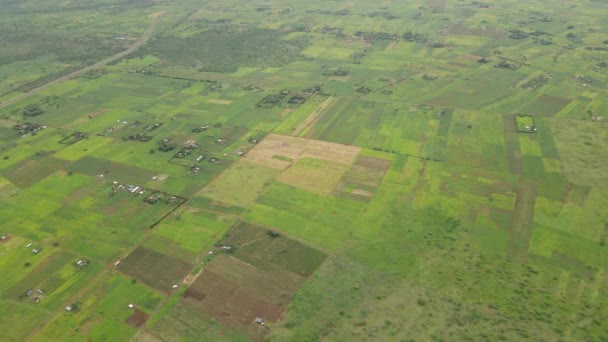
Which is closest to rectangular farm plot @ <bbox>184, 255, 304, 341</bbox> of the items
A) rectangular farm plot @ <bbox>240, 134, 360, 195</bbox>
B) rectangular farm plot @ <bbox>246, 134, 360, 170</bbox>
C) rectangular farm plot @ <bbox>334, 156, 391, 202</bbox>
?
rectangular farm plot @ <bbox>240, 134, 360, 195</bbox>

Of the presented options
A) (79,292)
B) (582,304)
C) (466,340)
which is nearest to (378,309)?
(466,340)

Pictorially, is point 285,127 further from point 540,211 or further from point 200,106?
point 540,211

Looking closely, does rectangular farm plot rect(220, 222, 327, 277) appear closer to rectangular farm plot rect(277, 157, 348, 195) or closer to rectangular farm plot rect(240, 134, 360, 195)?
rectangular farm plot rect(277, 157, 348, 195)

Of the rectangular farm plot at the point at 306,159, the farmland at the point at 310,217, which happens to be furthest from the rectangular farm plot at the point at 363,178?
the rectangular farm plot at the point at 306,159

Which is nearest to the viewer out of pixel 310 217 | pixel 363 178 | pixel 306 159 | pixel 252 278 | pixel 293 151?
pixel 252 278

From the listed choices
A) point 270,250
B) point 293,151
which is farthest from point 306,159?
point 270,250

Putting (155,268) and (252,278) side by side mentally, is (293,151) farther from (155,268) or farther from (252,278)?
(155,268)
